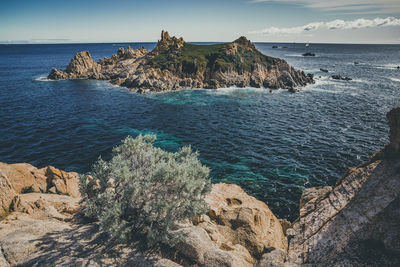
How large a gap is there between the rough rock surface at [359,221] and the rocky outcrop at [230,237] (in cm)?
172

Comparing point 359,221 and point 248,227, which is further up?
point 359,221

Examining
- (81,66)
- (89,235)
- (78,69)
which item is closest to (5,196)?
(89,235)

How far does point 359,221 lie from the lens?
12.1 meters

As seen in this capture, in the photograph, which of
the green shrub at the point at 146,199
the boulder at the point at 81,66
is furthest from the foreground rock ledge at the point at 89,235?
the boulder at the point at 81,66

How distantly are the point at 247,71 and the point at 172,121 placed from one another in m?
53.9

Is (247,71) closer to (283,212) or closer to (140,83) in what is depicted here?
(140,83)

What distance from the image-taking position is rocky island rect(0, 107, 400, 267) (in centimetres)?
1066

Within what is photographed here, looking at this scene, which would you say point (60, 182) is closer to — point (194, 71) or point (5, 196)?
point (5, 196)

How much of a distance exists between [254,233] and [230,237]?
5.71ft

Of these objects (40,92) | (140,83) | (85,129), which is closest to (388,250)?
(85,129)

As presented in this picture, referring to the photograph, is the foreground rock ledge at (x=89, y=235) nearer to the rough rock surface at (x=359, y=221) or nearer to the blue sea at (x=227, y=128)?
the rough rock surface at (x=359, y=221)

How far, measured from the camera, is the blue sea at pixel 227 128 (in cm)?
2889

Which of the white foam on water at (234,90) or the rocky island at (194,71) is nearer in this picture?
the white foam on water at (234,90)

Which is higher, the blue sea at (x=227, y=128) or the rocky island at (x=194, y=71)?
the rocky island at (x=194, y=71)
